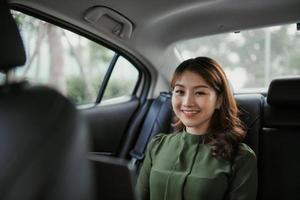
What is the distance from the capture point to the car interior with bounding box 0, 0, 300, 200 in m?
1.04

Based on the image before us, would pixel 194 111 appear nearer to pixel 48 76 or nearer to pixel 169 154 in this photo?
pixel 169 154

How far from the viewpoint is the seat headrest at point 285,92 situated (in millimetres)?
2352

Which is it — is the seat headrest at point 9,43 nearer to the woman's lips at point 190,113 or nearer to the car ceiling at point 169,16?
the car ceiling at point 169,16

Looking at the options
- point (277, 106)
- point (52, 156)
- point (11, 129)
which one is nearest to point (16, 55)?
point (11, 129)

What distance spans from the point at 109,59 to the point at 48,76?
0.39 meters

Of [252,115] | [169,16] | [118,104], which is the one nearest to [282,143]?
[252,115]

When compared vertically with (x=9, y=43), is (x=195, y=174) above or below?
below

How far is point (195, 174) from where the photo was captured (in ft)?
7.02

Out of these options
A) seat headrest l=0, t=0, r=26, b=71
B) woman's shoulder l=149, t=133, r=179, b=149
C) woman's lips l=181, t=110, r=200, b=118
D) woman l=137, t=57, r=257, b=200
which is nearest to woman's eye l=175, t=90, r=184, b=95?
woman l=137, t=57, r=257, b=200

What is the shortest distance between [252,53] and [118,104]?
1.98 m

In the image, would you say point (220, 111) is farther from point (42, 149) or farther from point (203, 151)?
point (42, 149)

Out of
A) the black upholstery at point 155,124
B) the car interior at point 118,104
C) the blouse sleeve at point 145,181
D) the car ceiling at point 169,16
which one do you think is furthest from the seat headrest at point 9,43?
the black upholstery at point 155,124

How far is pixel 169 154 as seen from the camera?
2.29 metres

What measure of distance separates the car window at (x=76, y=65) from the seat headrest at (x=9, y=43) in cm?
124
